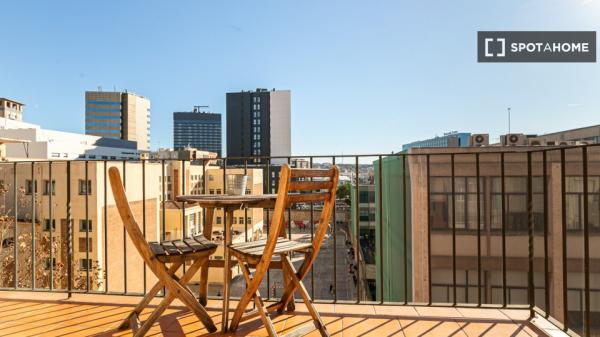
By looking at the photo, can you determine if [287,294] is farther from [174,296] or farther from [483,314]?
[483,314]

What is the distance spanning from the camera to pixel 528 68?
59.1ft

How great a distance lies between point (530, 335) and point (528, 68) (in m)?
20.1

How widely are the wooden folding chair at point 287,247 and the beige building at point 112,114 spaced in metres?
102

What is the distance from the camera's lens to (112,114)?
92375 millimetres

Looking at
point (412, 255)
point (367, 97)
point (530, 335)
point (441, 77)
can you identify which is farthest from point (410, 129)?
point (530, 335)

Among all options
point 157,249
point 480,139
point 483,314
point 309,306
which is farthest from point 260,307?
point 480,139

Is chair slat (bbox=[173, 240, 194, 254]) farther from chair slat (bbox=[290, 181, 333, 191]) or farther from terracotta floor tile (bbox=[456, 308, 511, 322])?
terracotta floor tile (bbox=[456, 308, 511, 322])

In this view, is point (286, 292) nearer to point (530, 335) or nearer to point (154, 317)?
point (154, 317)

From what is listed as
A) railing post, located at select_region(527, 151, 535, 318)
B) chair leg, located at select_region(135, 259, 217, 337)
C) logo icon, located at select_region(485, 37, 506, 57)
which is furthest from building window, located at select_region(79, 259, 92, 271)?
logo icon, located at select_region(485, 37, 506, 57)

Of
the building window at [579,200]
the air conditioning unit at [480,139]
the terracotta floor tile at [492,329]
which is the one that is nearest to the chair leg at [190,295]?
the terracotta floor tile at [492,329]

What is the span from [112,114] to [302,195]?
105m

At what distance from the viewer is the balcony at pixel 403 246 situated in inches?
87.5

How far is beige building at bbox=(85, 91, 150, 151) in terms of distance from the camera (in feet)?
302

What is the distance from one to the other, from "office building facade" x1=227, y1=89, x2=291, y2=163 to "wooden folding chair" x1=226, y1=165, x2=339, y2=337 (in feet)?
240
